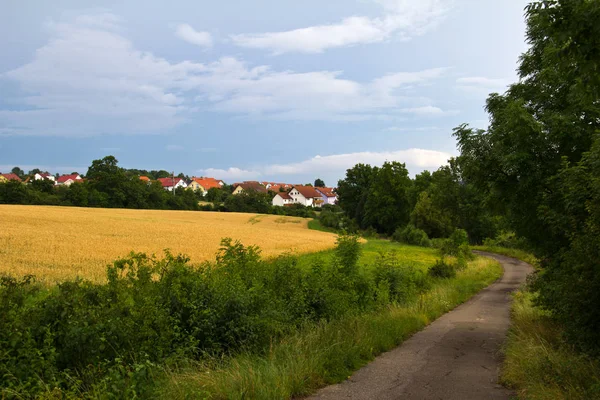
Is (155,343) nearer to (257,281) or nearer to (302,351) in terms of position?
(302,351)

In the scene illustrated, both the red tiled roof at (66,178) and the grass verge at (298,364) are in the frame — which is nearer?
the grass verge at (298,364)

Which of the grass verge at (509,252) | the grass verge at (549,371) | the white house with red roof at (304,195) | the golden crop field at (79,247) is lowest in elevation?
the grass verge at (509,252)

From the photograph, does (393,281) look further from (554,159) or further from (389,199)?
(389,199)

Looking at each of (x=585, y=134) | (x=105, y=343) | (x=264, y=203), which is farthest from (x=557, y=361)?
(x=264, y=203)

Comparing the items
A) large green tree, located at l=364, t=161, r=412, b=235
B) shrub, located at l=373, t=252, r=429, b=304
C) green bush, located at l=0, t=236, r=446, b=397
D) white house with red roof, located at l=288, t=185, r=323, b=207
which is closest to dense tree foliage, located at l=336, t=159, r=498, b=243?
large green tree, located at l=364, t=161, r=412, b=235

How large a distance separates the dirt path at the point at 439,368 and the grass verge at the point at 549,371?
342 millimetres

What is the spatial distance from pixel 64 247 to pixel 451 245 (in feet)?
102

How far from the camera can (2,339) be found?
6.25m

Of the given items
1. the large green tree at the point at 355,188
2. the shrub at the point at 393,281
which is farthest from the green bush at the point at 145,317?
the large green tree at the point at 355,188

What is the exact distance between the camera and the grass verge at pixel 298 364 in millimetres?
5949

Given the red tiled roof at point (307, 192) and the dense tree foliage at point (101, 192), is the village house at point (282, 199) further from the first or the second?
the dense tree foliage at point (101, 192)

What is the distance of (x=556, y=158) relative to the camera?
10609mm

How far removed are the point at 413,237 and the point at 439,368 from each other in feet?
183

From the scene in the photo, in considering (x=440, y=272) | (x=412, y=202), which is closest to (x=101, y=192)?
(x=412, y=202)
